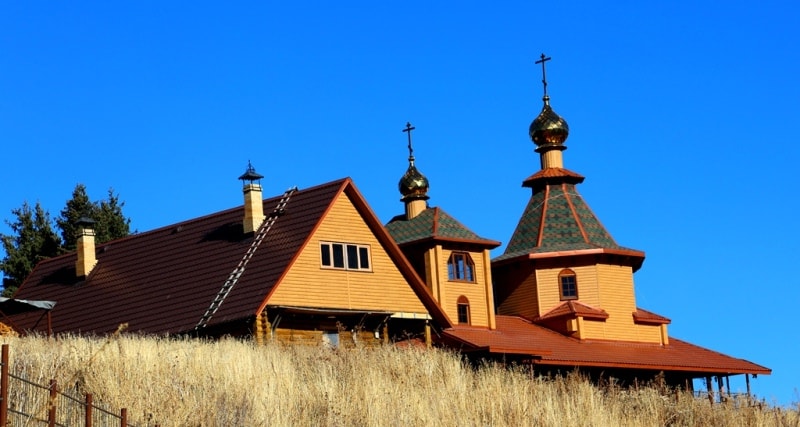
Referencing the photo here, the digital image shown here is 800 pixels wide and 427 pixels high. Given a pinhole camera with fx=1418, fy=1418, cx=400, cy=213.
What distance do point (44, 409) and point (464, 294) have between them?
28.6m

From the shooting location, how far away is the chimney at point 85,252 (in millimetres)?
42438

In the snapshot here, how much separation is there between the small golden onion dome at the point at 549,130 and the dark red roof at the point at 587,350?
24.8 ft

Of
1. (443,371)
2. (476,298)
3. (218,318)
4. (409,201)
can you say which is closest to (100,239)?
(409,201)

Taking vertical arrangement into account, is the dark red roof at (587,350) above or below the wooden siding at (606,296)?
below

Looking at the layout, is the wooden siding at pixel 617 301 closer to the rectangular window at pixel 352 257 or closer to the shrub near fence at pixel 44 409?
the rectangular window at pixel 352 257

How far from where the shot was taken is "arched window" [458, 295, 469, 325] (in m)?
46.2

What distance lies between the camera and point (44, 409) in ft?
61.9

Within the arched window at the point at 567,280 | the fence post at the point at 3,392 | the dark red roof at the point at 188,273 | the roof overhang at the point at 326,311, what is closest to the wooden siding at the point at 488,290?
the arched window at the point at 567,280

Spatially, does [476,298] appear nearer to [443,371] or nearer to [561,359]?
[561,359]

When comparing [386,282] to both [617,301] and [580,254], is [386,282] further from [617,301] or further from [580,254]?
[617,301]

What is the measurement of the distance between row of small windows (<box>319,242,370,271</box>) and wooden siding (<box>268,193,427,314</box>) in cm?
14

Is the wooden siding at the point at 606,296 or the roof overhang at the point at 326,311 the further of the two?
the wooden siding at the point at 606,296

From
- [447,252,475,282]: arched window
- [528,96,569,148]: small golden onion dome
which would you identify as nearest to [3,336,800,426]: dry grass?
[447,252,475,282]: arched window

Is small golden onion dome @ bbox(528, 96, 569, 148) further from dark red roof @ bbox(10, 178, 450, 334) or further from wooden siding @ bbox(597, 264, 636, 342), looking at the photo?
dark red roof @ bbox(10, 178, 450, 334)
